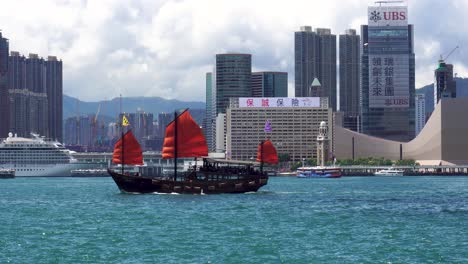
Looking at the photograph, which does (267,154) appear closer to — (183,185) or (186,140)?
(186,140)

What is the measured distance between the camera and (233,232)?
7100 cm

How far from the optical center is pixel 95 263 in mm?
54719

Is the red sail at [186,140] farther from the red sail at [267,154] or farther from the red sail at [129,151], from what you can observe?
the red sail at [267,154]

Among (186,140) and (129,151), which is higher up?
(186,140)

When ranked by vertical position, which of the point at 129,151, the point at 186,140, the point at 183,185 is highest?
the point at 186,140

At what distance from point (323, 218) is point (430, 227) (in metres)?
11.9

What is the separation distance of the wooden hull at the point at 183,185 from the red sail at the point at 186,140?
10.5 feet

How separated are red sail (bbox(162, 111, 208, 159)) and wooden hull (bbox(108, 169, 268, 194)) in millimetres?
3212

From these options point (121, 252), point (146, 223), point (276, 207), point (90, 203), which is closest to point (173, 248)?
point (121, 252)

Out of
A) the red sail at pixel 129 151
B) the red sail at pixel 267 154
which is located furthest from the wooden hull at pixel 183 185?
the red sail at pixel 267 154

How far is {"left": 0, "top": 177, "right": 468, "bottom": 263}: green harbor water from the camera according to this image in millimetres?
57688

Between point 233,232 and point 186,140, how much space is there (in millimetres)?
54463

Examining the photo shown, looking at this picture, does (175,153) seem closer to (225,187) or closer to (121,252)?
(225,187)

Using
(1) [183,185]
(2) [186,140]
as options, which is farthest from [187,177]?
(2) [186,140]
